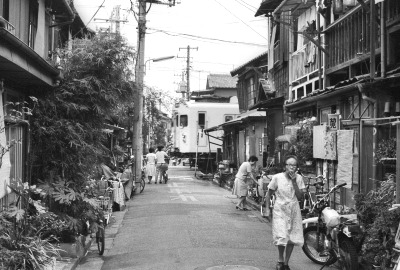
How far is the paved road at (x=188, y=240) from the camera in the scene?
9.76 metres

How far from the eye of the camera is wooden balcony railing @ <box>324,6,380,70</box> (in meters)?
13.7

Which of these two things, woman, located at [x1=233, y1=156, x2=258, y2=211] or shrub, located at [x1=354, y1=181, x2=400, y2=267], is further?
woman, located at [x1=233, y1=156, x2=258, y2=211]

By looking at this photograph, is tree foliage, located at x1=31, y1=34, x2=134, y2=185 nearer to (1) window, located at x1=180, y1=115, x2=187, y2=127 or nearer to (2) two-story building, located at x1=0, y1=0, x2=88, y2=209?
(2) two-story building, located at x1=0, y1=0, x2=88, y2=209

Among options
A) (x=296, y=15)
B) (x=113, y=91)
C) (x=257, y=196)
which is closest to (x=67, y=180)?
(x=113, y=91)

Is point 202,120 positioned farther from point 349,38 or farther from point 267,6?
point 349,38

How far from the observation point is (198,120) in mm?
42844

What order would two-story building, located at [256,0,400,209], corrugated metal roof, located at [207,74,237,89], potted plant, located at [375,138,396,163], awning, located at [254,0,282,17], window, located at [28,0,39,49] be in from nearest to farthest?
potted plant, located at [375,138,396,163] → two-story building, located at [256,0,400,209] → window, located at [28,0,39,49] → awning, located at [254,0,282,17] → corrugated metal roof, located at [207,74,237,89]

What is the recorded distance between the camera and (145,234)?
13.0 metres

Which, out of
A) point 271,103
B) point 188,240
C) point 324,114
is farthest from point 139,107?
point 188,240

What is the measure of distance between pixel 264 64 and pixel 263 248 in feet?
77.4

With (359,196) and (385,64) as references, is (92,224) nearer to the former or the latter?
(359,196)

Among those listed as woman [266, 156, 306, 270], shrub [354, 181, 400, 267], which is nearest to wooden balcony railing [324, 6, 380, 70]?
shrub [354, 181, 400, 267]

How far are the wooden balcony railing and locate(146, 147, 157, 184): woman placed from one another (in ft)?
46.7

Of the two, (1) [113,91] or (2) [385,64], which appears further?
(2) [385,64]
